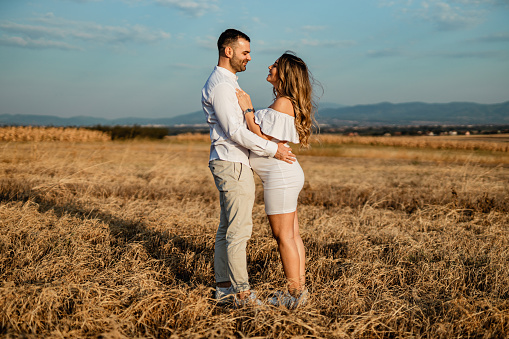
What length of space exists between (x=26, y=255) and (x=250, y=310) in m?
2.84

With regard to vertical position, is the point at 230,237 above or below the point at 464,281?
above

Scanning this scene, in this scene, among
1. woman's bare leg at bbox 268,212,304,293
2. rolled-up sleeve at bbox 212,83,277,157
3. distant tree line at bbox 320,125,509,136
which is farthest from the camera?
distant tree line at bbox 320,125,509,136

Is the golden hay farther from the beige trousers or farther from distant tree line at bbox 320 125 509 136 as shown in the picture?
distant tree line at bbox 320 125 509 136

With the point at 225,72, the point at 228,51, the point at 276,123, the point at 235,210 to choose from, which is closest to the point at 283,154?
the point at 276,123

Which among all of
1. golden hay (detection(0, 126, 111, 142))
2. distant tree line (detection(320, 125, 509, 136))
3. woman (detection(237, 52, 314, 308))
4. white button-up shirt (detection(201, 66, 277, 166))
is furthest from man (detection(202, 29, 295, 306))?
distant tree line (detection(320, 125, 509, 136))

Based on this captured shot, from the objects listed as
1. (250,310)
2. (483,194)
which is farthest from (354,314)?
(483,194)

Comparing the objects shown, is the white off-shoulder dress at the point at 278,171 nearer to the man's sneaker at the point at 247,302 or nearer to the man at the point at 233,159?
the man at the point at 233,159

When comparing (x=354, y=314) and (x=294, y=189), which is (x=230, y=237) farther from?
(x=354, y=314)

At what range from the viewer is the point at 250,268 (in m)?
4.32

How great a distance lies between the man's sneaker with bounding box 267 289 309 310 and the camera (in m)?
3.13

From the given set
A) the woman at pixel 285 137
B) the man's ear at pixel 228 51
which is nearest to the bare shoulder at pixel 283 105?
the woman at pixel 285 137

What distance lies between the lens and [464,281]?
12.6 feet

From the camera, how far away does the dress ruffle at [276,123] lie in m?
3.28

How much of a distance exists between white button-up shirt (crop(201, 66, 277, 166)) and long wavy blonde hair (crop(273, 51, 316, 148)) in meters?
0.42
